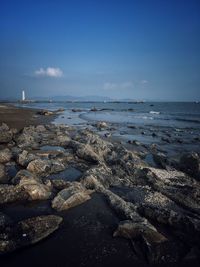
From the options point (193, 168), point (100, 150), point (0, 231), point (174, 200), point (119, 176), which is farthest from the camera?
point (100, 150)

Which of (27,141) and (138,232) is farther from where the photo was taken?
(27,141)

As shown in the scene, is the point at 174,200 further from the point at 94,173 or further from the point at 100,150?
the point at 100,150

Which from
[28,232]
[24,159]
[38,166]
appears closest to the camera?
[28,232]

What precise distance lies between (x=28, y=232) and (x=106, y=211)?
2636mm

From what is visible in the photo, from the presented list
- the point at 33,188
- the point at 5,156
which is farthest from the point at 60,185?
the point at 5,156

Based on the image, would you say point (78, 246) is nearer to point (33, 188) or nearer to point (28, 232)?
Answer: point (28, 232)

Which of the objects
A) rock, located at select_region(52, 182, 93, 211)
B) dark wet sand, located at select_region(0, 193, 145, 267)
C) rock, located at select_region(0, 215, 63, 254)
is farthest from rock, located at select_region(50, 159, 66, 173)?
rock, located at select_region(0, 215, 63, 254)

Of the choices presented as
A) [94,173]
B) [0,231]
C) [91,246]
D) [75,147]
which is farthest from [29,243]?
[75,147]

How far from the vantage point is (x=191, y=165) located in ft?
39.6

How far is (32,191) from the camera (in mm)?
8250

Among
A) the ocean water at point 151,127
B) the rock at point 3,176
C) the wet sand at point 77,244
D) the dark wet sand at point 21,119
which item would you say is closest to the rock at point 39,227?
the wet sand at point 77,244

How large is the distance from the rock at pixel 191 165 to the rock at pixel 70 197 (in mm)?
5940

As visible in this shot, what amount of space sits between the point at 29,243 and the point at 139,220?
9.96 ft

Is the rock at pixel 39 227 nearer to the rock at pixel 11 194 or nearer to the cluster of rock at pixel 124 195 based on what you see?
the cluster of rock at pixel 124 195
